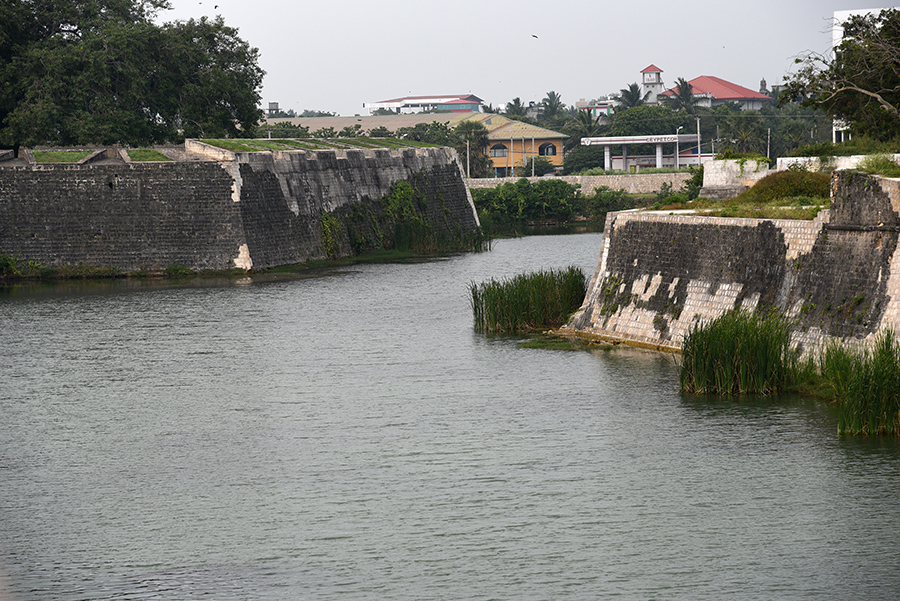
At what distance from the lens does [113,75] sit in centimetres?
4541

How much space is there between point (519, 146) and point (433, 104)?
87.0m

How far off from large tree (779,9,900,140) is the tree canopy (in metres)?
26.6

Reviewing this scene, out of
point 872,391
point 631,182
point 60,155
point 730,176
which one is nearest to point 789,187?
point 730,176

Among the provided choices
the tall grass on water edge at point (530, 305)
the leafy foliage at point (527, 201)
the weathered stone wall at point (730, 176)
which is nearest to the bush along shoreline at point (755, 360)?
the tall grass on water edge at point (530, 305)

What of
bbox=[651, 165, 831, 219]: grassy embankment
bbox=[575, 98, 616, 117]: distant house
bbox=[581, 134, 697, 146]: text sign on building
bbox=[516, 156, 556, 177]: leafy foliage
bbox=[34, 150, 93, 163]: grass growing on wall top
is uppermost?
bbox=[575, 98, 616, 117]: distant house

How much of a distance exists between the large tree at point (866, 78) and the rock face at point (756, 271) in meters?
9.04

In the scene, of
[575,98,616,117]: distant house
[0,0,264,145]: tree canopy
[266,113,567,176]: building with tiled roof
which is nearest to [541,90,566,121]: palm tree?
[575,98,616,117]: distant house

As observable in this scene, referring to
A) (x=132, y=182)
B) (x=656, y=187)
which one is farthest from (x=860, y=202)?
(x=656, y=187)

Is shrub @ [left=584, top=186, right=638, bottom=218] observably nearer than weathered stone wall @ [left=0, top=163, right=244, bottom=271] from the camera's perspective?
No

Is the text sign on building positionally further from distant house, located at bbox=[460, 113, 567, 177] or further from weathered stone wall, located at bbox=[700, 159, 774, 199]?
weathered stone wall, located at bbox=[700, 159, 774, 199]

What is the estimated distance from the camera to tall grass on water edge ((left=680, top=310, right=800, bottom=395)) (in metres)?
17.6

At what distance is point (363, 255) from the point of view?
47.6 m

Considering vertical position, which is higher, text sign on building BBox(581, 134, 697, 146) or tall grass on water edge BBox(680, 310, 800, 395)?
text sign on building BBox(581, 134, 697, 146)

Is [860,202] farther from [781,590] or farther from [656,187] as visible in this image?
[656,187]
